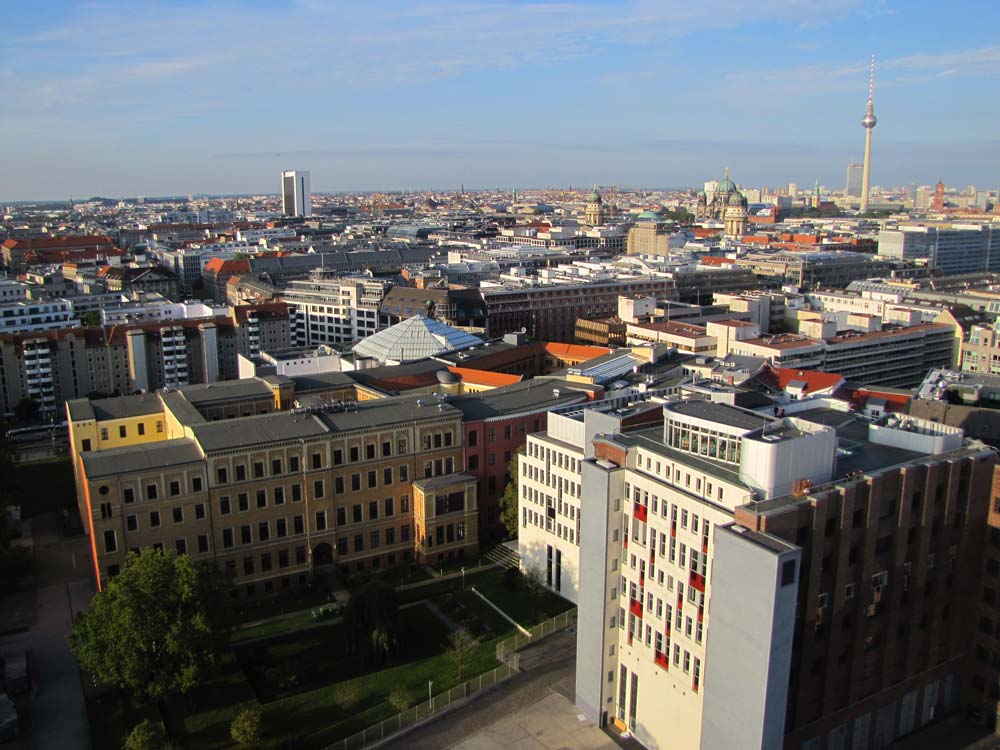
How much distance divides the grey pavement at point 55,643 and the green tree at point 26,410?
40.6 m

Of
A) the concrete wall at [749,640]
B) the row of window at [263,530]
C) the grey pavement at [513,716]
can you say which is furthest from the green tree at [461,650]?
the concrete wall at [749,640]

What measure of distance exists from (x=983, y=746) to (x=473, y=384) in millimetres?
56865

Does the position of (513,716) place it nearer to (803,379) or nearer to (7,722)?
(7,722)

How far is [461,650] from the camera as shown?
177ft

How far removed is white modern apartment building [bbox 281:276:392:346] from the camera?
154 metres

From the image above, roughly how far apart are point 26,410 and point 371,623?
82.5 m

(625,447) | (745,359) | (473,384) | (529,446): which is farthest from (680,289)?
(625,447)

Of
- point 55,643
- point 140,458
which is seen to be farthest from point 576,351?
point 55,643

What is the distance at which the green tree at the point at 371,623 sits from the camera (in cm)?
5518

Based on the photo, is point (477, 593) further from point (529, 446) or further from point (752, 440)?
point (752, 440)

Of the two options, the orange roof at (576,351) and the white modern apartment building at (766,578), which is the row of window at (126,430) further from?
the orange roof at (576,351)

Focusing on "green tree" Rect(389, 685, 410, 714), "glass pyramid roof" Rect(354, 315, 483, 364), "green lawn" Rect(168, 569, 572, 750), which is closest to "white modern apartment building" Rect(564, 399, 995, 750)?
"green tree" Rect(389, 685, 410, 714)

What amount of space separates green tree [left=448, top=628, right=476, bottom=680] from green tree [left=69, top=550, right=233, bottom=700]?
14.8m

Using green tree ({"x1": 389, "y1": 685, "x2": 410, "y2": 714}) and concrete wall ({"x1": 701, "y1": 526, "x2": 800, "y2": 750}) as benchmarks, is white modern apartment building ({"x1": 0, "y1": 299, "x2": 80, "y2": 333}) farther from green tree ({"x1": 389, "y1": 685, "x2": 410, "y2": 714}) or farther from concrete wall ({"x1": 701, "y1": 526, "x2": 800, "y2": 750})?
concrete wall ({"x1": 701, "y1": 526, "x2": 800, "y2": 750})
